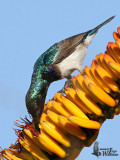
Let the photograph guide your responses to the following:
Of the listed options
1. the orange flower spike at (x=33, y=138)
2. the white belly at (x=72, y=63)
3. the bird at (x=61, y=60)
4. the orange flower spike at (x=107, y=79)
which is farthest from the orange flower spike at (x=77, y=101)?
the white belly at (x=72, y=63)

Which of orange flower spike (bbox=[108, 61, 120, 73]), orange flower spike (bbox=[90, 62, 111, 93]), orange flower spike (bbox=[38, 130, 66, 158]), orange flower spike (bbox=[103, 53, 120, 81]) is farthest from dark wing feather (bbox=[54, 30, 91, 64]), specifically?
orange flower spike (bbox=[108, 61, 120, 73])

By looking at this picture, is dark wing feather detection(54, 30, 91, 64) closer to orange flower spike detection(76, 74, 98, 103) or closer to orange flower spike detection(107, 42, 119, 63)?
orange flower spike detection(76, 74, 98, 103)

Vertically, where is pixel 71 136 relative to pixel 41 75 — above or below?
below

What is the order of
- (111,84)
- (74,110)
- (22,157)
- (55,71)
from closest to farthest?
(111,84)
(74,110)
(22,157)
(55,71)

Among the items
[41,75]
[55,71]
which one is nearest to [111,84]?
[41,75]

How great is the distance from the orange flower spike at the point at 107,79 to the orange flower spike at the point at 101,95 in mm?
68

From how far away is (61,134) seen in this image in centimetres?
247

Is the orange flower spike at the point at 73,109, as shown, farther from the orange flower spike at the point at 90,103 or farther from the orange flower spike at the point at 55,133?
the orange flower spike at the point at 55,133

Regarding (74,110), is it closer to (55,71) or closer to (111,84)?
(111,84)

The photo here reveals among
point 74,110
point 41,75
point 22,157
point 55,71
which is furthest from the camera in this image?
point 55,71

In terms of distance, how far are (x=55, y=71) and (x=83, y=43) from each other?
39.1 inches

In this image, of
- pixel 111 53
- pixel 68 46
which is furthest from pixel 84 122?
pixel 68 46

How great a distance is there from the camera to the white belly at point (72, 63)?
6.50m

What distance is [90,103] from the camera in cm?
230
